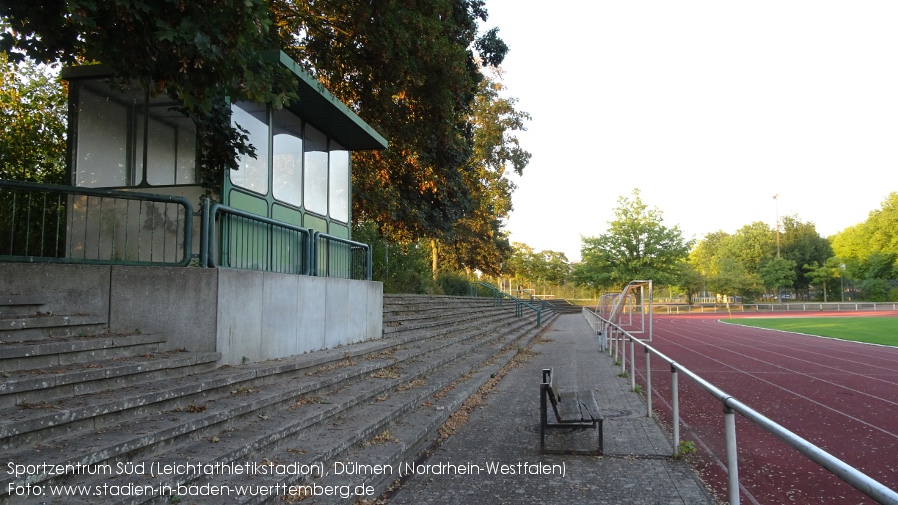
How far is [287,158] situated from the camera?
35.2ft

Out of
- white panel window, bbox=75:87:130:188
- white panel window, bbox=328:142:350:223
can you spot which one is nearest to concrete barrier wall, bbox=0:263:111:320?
white panel window, bbox=75:87:130:188

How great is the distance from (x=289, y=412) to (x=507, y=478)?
7.14ft

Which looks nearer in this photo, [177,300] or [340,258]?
[177,300]

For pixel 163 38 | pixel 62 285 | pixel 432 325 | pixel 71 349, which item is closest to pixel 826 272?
pixel 432 325

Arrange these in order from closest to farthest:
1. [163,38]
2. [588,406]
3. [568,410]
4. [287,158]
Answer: [163,38]
[568,410]
[588,406]
[287,158]

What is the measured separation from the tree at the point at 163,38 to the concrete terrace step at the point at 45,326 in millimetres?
2314

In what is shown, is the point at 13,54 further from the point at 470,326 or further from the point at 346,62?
the point at 470,326

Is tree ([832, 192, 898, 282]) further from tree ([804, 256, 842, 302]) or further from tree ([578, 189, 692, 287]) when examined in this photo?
tree ([578, 189, 692, 287])

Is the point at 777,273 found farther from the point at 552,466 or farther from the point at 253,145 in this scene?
the point at 552,466

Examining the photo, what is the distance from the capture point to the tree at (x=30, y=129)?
1182cm

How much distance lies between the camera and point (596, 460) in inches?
235

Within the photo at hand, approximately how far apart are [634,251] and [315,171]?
61337 millimetres

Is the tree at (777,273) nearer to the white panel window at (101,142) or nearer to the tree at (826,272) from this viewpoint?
the tree at (826,272)

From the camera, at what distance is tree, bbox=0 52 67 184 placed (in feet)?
38.8
